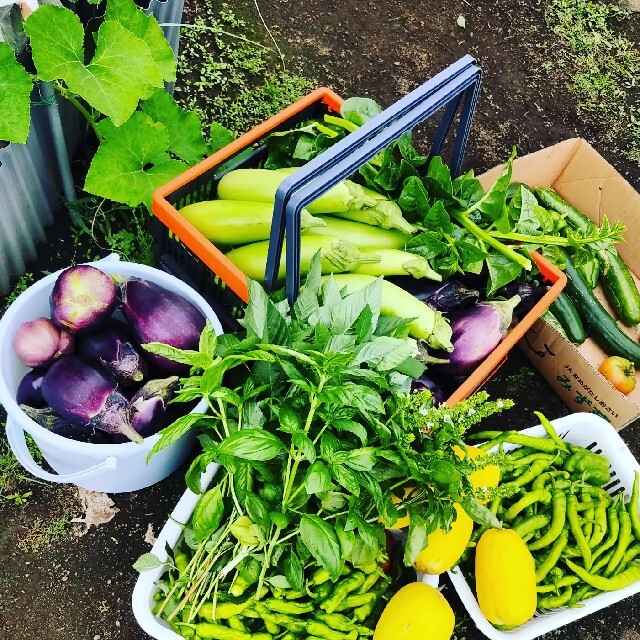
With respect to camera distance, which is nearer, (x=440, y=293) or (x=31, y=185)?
(x=440, y=293)

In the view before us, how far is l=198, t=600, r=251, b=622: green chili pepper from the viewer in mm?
1688

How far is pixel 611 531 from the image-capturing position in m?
2.09

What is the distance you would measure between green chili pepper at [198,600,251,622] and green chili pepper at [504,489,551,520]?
2.73ft

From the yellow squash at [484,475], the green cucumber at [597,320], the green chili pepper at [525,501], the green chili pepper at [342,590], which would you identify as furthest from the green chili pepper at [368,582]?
the green cucumber at [597,320]

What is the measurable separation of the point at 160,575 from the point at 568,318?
1.65 meters

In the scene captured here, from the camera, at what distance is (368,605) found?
5.96 feet

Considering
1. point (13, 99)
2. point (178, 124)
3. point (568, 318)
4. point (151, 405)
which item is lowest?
point (568, 318)

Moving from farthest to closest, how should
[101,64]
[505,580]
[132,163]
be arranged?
1. [132,163]
2. [101,64]
3. [505,580]

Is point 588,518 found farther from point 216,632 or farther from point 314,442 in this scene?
point 216,632

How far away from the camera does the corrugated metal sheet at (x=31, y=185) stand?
2158mm

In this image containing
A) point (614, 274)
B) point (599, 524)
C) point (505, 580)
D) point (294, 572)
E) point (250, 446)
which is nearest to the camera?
point (250, 446)

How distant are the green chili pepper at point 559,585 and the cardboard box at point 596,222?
0.62m

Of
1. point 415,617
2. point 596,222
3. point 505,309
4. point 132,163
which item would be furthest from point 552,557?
point 132,163

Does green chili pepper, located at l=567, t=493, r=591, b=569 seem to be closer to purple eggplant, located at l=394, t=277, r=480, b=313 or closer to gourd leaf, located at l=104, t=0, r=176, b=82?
purple eggplant, located at l=394, t=277, r=480, b=313
